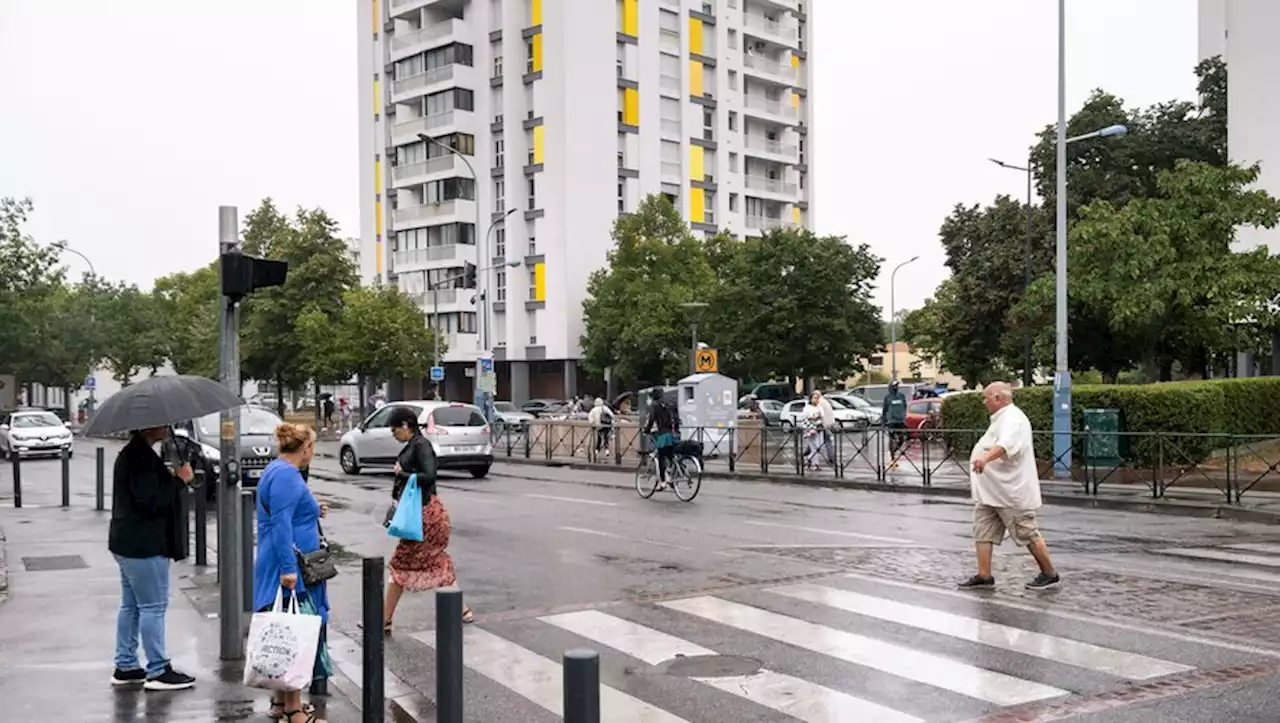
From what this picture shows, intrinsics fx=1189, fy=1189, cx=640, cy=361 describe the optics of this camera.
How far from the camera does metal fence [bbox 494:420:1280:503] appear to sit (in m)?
17.5

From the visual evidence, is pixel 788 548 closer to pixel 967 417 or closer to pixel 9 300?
pixel 967 417

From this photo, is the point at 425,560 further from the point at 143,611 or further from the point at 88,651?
the point at 88,651

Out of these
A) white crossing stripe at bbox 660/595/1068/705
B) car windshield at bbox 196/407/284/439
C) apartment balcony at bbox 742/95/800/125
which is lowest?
white crossing stripe at bbox 660/595/1068/705

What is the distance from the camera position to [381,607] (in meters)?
5.82

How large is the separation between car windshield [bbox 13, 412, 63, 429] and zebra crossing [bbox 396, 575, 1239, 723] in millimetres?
30897

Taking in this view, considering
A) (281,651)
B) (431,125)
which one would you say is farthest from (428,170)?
(281,651)

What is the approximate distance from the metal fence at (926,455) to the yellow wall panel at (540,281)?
35.4m

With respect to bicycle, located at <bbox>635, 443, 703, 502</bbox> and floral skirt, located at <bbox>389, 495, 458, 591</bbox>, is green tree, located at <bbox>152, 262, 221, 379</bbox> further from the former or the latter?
floral skirt, located at <bbox>389, 495, 458, 591</bbox>

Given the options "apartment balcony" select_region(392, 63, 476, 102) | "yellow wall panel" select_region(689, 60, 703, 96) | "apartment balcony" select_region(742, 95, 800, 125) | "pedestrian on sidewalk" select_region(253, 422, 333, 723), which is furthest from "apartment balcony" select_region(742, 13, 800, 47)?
"pedestrian on sidewalk" select_region(253, 422, 333, 723)

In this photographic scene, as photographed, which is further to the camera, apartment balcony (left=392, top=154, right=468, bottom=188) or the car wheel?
apartment balcony (left=392, top=154, right=468, bottom=188)

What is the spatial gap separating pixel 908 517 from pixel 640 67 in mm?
56385

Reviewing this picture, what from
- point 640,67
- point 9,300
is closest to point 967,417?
point 9,300

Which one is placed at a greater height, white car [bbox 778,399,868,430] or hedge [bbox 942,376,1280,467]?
hedge [bbox 942,376,1280,467]

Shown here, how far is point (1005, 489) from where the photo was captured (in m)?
9.75
